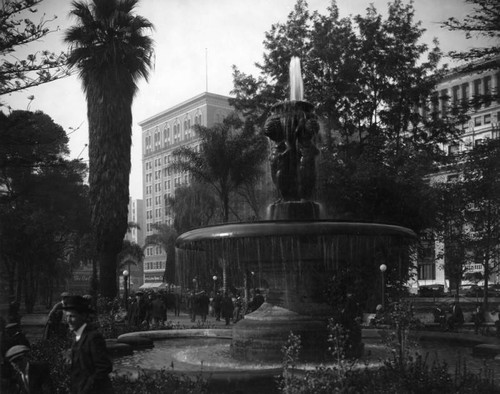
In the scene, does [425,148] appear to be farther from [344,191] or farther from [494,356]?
[494,356]

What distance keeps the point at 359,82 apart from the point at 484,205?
950 cm

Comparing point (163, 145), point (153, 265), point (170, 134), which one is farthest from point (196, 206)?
point (153, 265)

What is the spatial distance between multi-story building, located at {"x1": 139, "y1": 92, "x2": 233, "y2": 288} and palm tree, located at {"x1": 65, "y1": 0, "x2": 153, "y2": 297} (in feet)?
257

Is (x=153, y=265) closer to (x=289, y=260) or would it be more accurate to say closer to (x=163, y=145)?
(x=163, y=145)

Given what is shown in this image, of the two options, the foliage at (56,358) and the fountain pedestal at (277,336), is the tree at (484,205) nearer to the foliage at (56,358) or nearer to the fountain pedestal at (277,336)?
the fountain pedestal at (277,336)

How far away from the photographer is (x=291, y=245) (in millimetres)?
10438

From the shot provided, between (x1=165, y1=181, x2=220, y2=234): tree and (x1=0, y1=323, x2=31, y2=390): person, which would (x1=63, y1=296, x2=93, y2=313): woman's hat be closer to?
(x1=0, y1=323, x2=31, y2=390): person

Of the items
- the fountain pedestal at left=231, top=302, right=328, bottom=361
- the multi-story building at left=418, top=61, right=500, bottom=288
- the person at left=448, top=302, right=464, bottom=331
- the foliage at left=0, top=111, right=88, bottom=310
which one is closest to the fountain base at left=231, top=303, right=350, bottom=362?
the fountain pedestal at left=231, top=302, right=328, bottom=361

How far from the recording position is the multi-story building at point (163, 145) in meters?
105

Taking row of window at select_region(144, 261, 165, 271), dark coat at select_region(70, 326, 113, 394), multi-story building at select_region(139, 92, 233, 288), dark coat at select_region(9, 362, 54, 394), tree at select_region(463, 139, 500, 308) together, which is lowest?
row of window at select_region(144, 261, 165, 271)

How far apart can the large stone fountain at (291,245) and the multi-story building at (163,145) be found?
3591 inches

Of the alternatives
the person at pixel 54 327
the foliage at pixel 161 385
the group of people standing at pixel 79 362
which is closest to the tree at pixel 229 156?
the person at pixel 54 327

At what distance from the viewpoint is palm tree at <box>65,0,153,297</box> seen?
23094 millimetres

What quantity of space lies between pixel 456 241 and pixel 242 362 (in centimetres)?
2612
